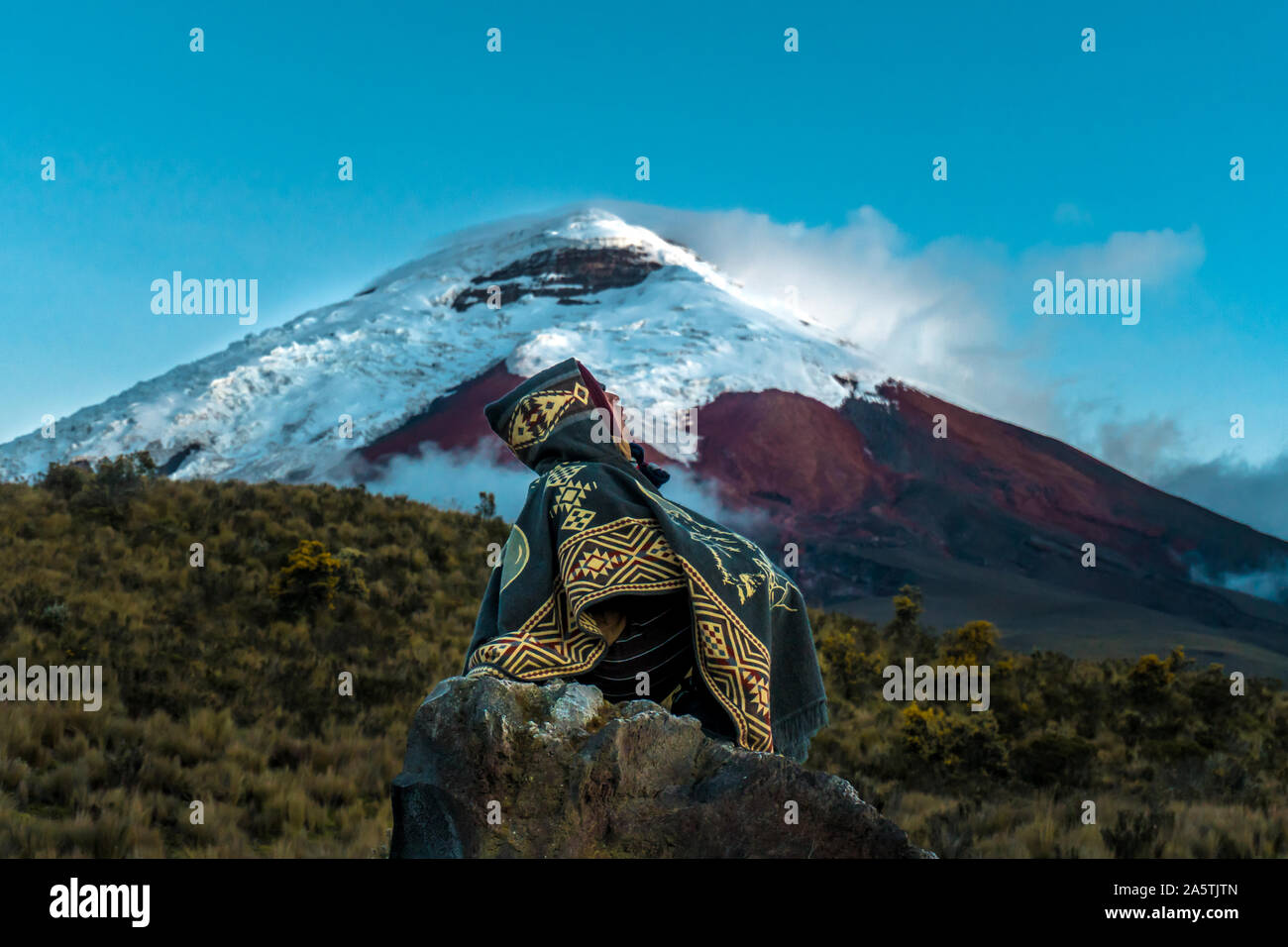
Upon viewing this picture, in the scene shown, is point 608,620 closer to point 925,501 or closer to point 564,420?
point 564,420

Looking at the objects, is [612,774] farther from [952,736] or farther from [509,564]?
[952,736]

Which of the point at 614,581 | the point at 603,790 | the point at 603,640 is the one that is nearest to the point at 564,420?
the point at 614,581

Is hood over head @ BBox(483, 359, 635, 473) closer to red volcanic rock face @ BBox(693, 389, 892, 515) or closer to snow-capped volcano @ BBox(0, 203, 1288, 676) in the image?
snow-capped volcano @ BBox(0, 203, 1288, 676)

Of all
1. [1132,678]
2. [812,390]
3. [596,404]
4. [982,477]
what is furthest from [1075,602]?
[596,404]

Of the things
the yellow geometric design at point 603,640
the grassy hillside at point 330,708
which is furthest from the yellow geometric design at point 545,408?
the grassy hillside at point 330,708

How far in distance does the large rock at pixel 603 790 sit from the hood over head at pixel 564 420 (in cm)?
122

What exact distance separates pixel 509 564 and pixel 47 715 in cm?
780

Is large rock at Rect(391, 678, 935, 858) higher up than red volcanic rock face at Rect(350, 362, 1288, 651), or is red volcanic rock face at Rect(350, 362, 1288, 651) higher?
red volcanic rock face at Rect(350, 362, 1288, 651)

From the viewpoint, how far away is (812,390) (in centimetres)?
4203

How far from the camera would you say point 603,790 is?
93.4 inches

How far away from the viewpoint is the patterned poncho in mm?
3061

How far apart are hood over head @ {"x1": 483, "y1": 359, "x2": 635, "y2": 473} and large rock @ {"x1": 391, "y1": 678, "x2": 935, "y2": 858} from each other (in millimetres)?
1222

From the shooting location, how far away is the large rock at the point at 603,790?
7.48 feet

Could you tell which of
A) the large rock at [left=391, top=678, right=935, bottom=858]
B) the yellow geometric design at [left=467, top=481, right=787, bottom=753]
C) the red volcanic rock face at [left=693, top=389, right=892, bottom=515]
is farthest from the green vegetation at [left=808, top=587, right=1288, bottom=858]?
the red volcanic rock face at [left=693, top=389, right=892, bottom=515]
